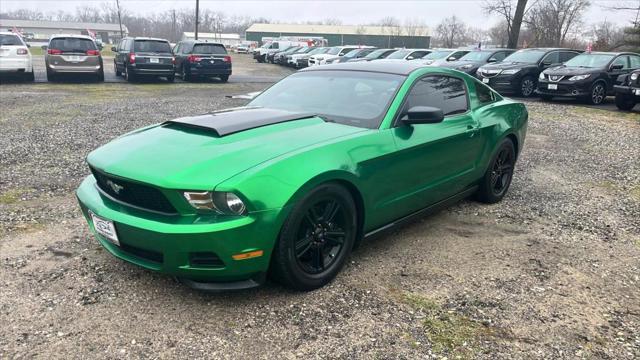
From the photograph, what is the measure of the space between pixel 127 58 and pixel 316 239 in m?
16.3

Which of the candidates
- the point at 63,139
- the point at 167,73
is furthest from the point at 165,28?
the point at 63,139

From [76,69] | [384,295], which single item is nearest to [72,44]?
[76,69]

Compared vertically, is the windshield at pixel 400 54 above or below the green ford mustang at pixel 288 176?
above

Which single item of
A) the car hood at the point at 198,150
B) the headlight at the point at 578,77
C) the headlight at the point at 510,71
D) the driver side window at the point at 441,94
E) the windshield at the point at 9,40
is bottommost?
the car hood at the point at 198,150

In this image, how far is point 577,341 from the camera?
2.93 m

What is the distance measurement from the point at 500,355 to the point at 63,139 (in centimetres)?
741

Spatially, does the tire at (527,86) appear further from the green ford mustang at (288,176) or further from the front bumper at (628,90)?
the green ford mustang at (288,176)

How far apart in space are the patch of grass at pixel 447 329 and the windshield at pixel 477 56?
16704mm

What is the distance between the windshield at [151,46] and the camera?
679 inches

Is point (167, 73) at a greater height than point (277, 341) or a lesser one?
greater

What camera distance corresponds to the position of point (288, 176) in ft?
9.82

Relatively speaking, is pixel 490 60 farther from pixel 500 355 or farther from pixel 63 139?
pixel 500 355

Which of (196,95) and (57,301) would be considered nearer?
(57,301)

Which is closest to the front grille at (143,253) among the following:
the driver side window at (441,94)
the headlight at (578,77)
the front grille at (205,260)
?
the front grille at (205,260)
